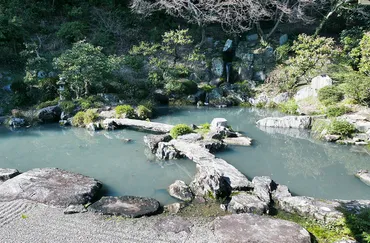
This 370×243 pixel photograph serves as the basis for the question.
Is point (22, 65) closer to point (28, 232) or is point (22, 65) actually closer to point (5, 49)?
point (5, 49)

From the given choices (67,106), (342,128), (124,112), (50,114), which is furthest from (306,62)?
(50,114)

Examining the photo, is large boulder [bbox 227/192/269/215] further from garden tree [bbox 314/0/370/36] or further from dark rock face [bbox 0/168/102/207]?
garden tree [bbox 314/0/370/36]

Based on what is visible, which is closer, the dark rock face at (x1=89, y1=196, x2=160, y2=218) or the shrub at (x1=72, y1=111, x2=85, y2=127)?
the dark rock face at (x1=89, y1=196, x2=160, y2=218)

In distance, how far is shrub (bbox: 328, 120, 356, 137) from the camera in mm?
12584

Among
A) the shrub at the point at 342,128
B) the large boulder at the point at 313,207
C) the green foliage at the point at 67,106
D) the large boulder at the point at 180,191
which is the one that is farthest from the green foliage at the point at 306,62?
the large boulder at the point at 180,191

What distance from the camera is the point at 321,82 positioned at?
57.4 feet

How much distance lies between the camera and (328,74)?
18547 millimetres

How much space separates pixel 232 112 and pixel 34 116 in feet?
32.9

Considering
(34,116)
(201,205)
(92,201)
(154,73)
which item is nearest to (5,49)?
(34,116)

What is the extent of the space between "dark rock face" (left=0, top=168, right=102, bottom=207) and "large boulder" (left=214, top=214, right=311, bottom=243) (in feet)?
10.9

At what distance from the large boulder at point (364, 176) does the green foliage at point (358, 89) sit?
6.01m

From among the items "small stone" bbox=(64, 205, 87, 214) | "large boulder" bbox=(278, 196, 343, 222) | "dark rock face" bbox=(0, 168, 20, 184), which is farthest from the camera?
"dark rock face" bbox=(0, 168, 20, 184)

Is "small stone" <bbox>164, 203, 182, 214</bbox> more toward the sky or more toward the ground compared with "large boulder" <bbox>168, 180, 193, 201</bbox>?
more toward the ground

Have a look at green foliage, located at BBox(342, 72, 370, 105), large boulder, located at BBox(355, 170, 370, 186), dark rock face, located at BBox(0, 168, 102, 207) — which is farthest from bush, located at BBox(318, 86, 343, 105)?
dark rock face, located at BBox(0, 168, 102, 207)
